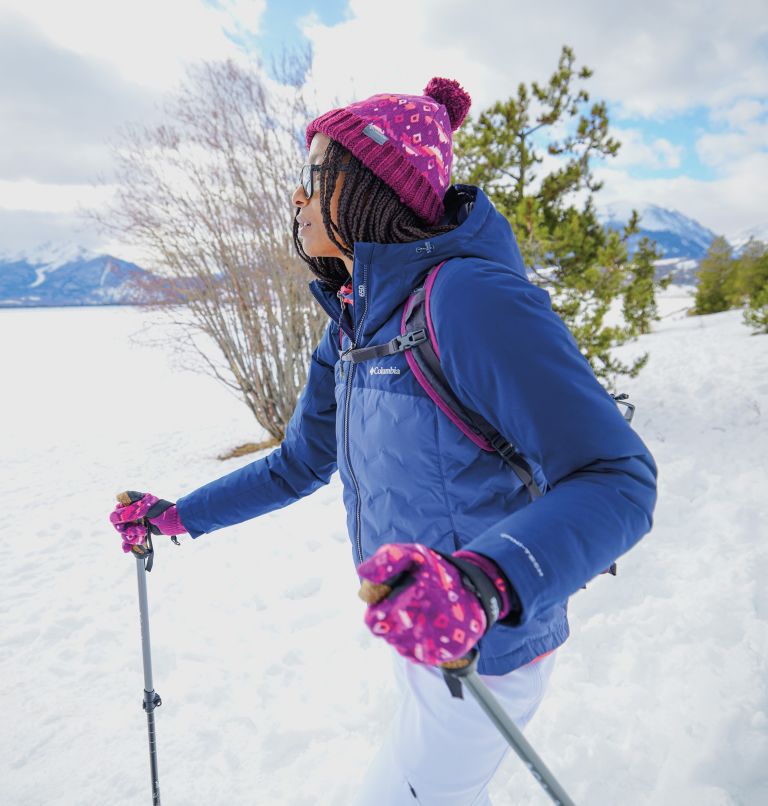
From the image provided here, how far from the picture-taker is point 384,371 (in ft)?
3.72

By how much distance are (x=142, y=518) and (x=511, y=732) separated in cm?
139

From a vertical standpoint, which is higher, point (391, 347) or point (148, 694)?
point (391, 347)

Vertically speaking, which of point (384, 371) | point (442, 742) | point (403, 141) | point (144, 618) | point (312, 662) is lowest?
point (312, 662)

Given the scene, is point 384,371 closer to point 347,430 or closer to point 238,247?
point 347,430

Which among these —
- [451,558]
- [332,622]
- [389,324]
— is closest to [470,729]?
[451,558]

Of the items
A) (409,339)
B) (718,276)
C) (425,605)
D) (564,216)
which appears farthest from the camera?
(718,276)

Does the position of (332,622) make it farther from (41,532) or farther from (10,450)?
(10,450)

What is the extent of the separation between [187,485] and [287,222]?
3.60m

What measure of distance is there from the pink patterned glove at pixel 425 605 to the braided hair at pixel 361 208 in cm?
80

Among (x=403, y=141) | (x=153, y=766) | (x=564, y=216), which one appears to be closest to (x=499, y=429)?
(x=403, y=141)

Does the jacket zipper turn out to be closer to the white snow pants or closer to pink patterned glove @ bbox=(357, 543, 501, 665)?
the white snow pants

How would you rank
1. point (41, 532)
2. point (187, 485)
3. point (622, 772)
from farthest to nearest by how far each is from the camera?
1. point (187, 485)
2. point (41, 532)
3. point (622, 772)

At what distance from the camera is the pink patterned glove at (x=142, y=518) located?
5.67 feet

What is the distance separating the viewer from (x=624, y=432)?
843 mm
